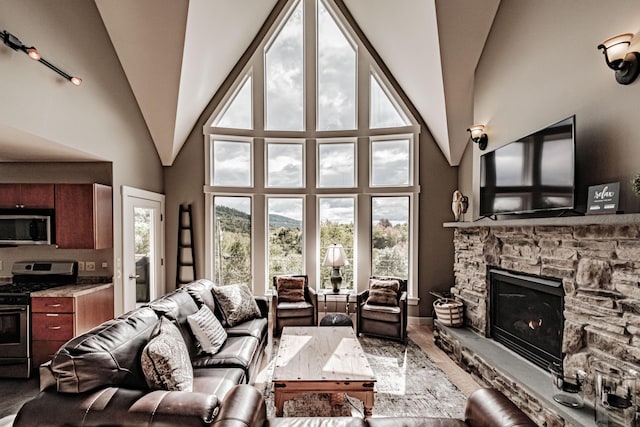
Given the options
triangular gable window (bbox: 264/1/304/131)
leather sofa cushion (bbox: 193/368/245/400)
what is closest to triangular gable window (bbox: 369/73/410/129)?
triangular gable window (bbox: 264/1/304/131)

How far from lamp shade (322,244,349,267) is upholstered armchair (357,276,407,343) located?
1.71ft

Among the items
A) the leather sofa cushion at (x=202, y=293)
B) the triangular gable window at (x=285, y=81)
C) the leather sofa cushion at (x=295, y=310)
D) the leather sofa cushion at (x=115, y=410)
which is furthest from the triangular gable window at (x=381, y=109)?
the leather sofa cushion at (x=115, y=410)

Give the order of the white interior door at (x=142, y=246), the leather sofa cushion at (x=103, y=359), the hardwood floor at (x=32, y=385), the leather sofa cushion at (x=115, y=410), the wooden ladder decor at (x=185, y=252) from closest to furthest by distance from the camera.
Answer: the leather sofa cushion at (x=115, y=410)
the leather sofa cushion at (x=103, y=359)
the hardwood floor at (x=32, y=385)
the white interior door at (x=142, y=246)
the wooden ladder decor at (x=185, y=252)

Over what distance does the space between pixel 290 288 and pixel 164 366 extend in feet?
9.92

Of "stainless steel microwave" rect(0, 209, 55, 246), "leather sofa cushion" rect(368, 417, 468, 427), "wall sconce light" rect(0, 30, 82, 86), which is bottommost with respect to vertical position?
"leather sofa cushion" rect(368, 417, 468, 427)

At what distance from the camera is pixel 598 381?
6.87 ft

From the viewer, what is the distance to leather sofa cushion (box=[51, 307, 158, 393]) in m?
1.69

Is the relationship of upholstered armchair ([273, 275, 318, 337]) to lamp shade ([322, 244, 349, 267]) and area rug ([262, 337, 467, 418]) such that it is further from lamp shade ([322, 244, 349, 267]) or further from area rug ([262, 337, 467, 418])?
area rug ([262, 337, 467, 418])

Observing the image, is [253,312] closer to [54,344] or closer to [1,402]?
[54,344]

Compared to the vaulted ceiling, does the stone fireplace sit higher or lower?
lower

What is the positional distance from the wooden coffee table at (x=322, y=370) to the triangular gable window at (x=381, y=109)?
3526 millimetres

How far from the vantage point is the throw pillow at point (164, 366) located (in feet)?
6.24

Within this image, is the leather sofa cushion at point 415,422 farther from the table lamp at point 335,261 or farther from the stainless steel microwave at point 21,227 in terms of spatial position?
the stainless steel microwave at point 21,227

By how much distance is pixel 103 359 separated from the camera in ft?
5.91
